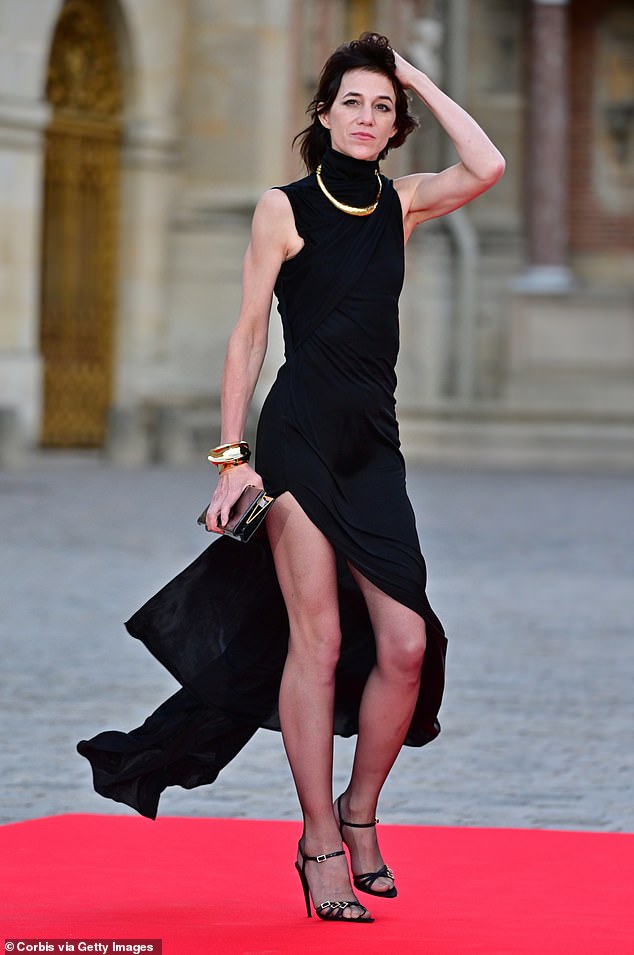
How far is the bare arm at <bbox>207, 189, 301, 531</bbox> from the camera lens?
14.5ft

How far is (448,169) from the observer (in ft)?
14.9

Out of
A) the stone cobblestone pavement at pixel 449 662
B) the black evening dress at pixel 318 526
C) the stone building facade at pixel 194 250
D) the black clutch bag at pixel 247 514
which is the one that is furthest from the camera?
the stone building facade at pixel 194 250

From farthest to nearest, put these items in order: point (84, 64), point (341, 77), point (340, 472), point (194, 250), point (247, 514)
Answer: point (194, 250), point (84, 64), point (341, 77), point (340, 472), point (247, 514)

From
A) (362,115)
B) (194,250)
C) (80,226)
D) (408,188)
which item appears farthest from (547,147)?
(362,115)

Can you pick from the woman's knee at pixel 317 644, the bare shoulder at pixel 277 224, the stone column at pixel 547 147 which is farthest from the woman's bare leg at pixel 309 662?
the stone column at pixel 547 147

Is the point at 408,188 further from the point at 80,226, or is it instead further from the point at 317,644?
the point at 80,226

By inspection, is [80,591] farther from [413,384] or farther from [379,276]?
[413,384]

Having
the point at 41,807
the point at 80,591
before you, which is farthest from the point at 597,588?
the point at 41,807

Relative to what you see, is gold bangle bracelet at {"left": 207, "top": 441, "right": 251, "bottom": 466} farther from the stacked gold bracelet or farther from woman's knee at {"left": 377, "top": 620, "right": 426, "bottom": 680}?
woman's knee at {"left": 377, "top": 620, "right": 426, "bottom": 680}

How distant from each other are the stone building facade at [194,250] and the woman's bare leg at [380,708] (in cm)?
1563

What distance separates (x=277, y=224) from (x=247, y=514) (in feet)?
1.90

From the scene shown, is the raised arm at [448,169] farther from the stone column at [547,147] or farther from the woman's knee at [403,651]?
the stone column at [547,147]

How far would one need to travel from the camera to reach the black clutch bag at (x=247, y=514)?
4246mm

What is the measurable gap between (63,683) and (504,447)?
15.3 m
